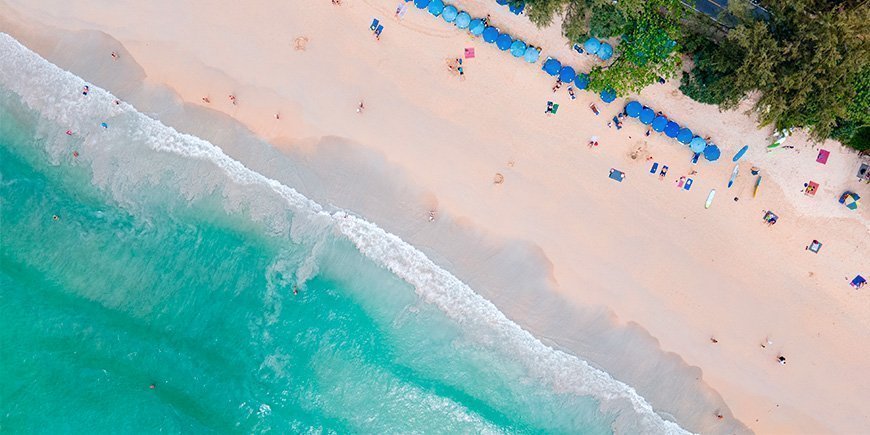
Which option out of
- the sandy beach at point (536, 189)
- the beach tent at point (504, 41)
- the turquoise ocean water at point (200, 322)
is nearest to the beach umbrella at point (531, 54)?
the sandy beach at point (536, 189)

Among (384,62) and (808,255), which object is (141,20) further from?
(808,255)

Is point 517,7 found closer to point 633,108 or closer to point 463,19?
point 463,19

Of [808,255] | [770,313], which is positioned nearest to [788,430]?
[770,313]

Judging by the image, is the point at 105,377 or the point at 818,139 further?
the point at 105,377

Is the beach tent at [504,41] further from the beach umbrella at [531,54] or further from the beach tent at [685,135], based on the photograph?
the beach tent at [685,135]

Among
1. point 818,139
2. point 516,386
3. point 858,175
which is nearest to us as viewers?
point 818,139

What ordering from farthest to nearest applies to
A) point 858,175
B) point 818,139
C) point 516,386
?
point 516,386 < point 858,175 < point 818,139

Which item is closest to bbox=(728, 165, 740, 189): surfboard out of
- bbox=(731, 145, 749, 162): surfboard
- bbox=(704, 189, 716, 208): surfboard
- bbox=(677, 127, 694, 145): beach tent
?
bbox=(731, 145, 749, 162): surfboard

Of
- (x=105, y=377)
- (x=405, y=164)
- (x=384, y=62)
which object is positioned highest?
(x=384, y=62)
